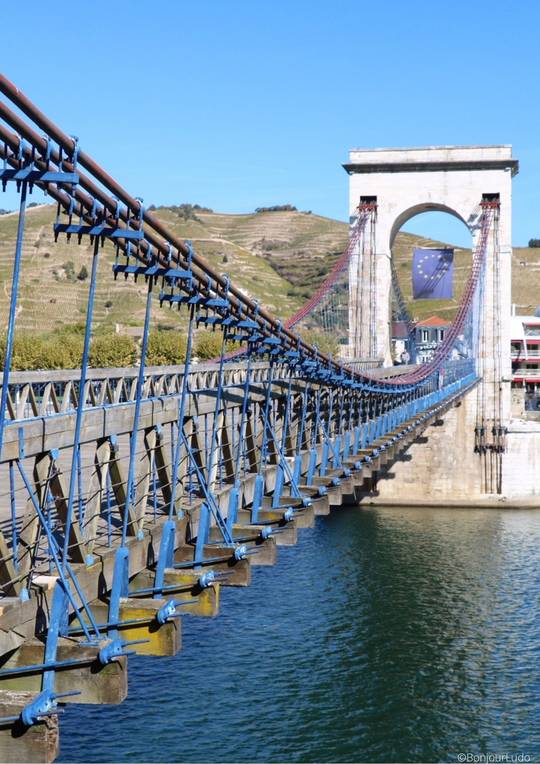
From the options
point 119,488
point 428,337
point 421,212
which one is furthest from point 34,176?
point 428,337

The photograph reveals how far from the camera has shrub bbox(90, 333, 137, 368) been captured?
62344 millimetres

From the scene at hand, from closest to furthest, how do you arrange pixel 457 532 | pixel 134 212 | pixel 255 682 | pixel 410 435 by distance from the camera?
pixel 134 212 < pixel 255 682 < pixel 410 435 < pixel 457 532

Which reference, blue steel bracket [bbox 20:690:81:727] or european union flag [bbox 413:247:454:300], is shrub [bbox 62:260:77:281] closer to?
european union flag [bbox 413:247:454:300]

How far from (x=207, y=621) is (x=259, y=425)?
21.1ft

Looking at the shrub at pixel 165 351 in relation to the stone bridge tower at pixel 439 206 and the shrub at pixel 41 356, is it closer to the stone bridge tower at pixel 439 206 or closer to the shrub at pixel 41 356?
the shrub at pixel 41 356

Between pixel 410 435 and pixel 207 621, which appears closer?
pixel 207 621

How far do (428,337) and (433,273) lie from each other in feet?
116

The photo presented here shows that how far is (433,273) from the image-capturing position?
6172cm

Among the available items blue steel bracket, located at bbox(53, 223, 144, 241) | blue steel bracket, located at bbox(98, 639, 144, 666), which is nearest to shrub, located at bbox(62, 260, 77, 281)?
blue steel bracket, located at bbox(53, 223, 144, 241)

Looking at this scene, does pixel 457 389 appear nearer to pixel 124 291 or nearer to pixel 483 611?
pixel 483 611

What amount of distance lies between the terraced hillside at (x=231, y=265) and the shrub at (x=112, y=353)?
2966 cm

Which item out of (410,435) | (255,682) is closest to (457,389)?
(410,435)

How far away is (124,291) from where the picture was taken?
364 feet

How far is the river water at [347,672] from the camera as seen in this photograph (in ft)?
72.5
